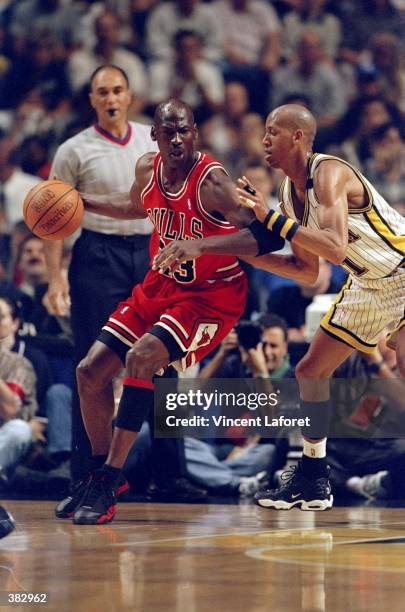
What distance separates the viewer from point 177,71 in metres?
8.05

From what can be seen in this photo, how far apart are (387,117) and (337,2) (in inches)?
44.6

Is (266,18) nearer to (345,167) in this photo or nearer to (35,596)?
(345,167)

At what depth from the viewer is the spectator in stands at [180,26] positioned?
8.14 meters

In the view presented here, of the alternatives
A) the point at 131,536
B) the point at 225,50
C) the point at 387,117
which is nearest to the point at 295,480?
the point at 131,536

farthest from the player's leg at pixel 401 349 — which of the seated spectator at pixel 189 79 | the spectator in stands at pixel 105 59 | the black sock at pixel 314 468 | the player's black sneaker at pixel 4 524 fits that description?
the spectator in stands at pixel 105 59

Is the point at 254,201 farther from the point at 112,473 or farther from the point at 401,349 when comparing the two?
the point at 112,473

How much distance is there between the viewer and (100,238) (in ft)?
16.4

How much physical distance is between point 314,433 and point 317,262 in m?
0.70

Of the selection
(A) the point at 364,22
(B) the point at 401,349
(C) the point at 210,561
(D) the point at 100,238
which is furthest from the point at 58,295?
(A) the point at 364,22

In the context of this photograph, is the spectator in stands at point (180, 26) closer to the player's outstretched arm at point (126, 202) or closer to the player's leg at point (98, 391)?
the player's outstretched arm at point (126, 202)

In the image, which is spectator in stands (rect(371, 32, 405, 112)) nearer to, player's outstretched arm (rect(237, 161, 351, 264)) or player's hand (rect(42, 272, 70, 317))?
player's hand (rect(42, 272, 70, 317))

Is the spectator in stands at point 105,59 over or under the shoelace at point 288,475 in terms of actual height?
over

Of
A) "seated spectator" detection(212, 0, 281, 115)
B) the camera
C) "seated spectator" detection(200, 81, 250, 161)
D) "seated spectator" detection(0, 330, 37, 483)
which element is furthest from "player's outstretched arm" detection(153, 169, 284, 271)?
"seated spectator" detection(212, 0, 281, 115)

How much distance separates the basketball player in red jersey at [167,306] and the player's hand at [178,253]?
0.21m
